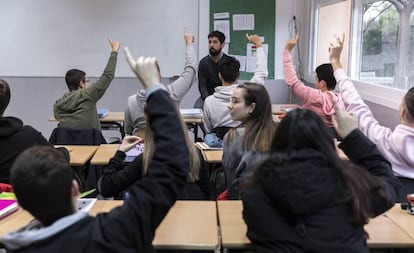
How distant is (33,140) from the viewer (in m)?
2.43

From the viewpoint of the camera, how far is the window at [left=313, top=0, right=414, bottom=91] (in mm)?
3551

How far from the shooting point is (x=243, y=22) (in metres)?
6.08

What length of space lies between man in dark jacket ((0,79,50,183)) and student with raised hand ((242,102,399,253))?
141 centimetres

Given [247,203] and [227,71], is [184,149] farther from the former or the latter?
[227,71]

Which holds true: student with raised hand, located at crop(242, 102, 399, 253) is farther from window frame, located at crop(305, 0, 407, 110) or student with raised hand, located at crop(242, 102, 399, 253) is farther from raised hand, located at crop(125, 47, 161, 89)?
window frame, located at crop(305, 0, 407, 110)

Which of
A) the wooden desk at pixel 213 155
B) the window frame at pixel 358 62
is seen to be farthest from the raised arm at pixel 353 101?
the window frame at pixel 358 62

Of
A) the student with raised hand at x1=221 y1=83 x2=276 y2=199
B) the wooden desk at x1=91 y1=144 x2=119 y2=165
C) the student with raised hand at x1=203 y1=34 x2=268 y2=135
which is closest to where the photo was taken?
the student with raised hand at x1=221 y1=83 x2=276 y2=199

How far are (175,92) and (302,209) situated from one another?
2.27 metres

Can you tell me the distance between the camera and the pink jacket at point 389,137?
221 centimetres

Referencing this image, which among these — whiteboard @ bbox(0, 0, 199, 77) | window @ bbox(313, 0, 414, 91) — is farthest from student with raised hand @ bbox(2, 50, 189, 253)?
whiteboard @ bbox(0, 0, 199, 77)

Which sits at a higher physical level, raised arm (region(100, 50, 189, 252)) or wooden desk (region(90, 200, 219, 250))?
raised arm (region(100, 50, 189, 252))

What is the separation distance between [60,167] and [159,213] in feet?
0.92

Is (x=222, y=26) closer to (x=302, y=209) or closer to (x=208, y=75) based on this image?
(x=208, y=75)

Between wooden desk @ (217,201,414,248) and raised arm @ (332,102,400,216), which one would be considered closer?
raised arm @ (332,102,400,216)
